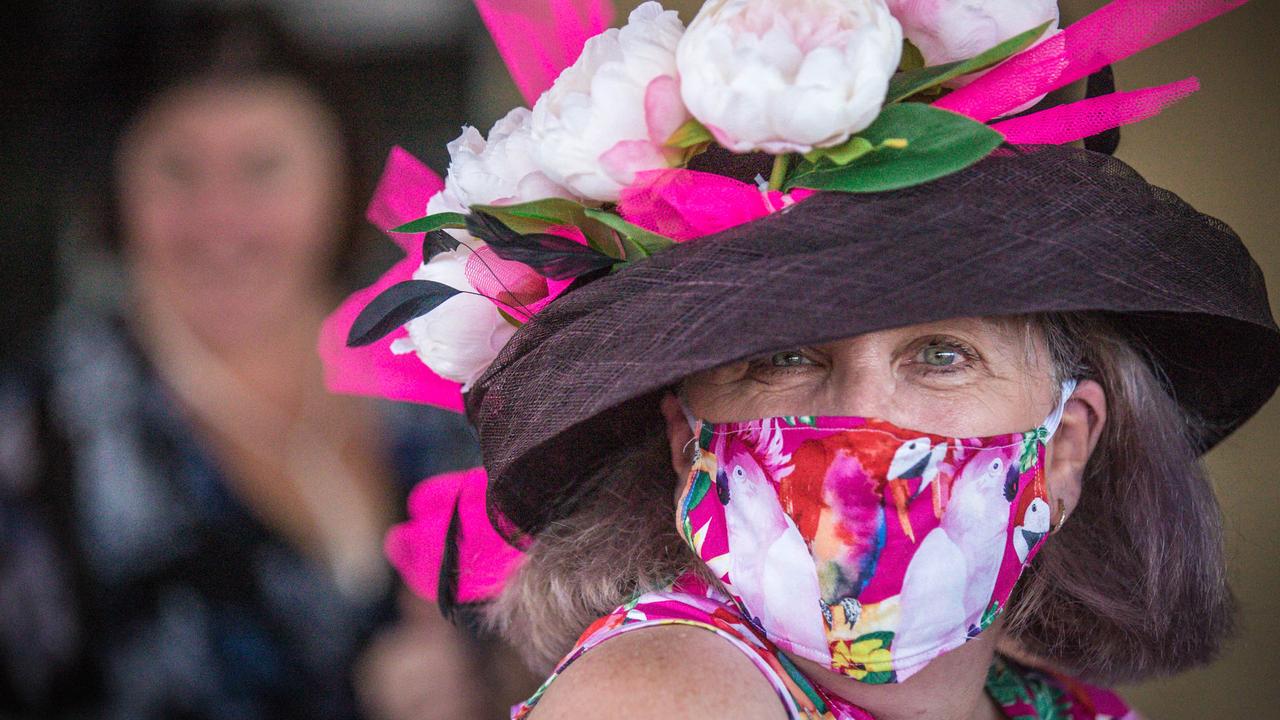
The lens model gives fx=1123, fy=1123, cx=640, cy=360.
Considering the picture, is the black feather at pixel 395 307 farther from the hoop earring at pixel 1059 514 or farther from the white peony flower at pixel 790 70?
the hoop earring at pixel 1059 514

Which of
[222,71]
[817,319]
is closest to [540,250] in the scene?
[817,319]

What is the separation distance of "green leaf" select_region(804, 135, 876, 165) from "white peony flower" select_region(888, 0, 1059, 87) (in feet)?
0.70

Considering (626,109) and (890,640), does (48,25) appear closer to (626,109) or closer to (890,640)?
(626,109)

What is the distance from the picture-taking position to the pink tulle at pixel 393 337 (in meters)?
1.92

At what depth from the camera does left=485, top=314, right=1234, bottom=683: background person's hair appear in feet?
6.62

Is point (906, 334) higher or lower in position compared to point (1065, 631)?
higher

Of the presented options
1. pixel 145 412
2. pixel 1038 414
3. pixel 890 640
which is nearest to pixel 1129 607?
pixel 1038 414

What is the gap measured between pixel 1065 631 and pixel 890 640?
90 cm

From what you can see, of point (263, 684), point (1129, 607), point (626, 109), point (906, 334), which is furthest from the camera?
point (263, 684)

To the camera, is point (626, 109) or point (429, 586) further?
point (429, 586)

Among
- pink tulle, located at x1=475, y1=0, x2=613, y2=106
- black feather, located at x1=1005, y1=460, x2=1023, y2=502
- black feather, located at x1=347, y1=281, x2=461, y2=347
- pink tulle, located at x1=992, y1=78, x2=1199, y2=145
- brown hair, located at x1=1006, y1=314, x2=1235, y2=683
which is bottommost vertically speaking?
brown hair, located at x1=1006, y1=314, x2=1235, y2=683

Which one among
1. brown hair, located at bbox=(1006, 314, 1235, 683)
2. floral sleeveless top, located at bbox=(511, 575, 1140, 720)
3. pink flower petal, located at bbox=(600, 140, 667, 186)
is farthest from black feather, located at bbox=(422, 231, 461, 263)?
brown hair, located at bbox=(1006, 314, 1235, 683)

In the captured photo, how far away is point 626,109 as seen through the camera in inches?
56.5

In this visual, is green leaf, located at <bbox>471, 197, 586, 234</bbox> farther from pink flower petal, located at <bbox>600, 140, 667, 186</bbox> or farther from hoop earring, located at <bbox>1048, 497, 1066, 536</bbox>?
hoop earring, located at <bbox>1048, 497, 1066, 536</bbox>
